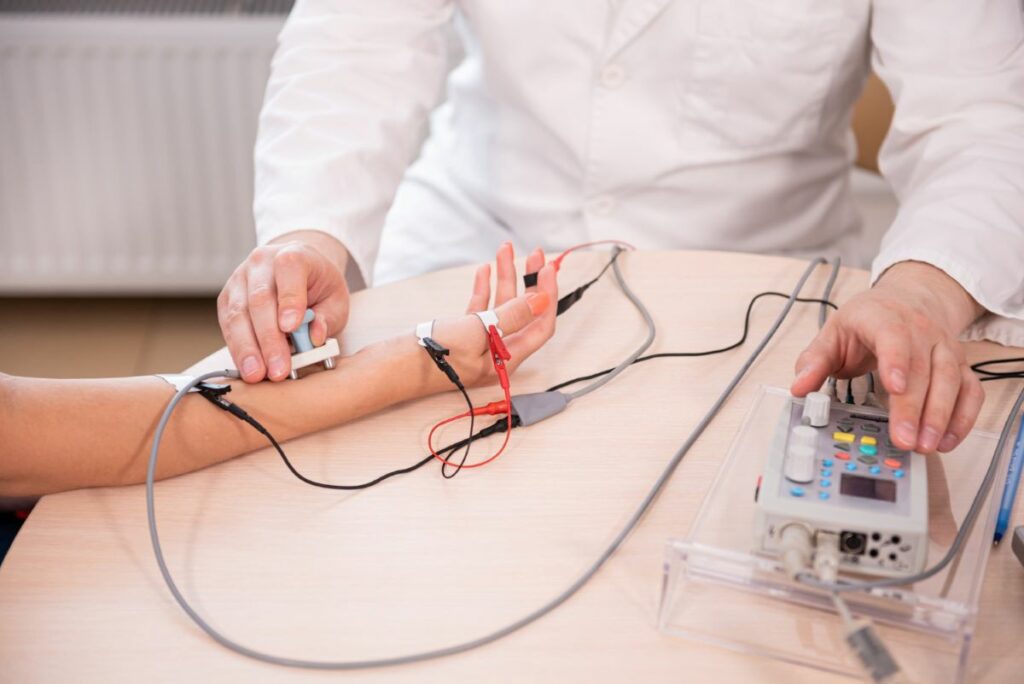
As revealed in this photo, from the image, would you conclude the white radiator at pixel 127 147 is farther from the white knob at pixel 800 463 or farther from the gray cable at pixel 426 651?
the white knob at pixel 800 463

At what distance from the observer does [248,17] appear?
1929 mm

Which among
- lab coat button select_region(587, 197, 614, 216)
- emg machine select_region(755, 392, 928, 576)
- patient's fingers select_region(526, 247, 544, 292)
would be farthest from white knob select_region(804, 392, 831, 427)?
lab coat button select_region(587, 197, 614, 216)

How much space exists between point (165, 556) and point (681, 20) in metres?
0.81

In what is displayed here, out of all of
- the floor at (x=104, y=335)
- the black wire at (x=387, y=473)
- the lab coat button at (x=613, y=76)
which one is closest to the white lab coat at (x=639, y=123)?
the lab coat button at (x=613, y=76)

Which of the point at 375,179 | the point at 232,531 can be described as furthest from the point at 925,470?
the point at 375,179

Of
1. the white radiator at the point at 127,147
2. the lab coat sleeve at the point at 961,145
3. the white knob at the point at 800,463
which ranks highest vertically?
the lab coat sleeve at the point at 961,145

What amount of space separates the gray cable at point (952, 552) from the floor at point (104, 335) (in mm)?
1616

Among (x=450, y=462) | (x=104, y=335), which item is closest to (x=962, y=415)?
(x=450, y=462)

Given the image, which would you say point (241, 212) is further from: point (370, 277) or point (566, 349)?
point (566, 349)

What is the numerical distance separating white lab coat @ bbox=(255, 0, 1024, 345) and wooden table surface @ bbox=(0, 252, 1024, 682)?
0.26 meters

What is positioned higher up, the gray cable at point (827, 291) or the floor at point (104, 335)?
the gray cable at point (827, 291)

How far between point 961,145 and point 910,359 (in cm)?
37

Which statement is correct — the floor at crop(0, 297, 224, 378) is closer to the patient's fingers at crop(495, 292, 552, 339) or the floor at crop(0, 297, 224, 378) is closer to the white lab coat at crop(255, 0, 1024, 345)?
the white lab coat at crop(255, 0, 1024, 345)

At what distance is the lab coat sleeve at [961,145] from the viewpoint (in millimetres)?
876
